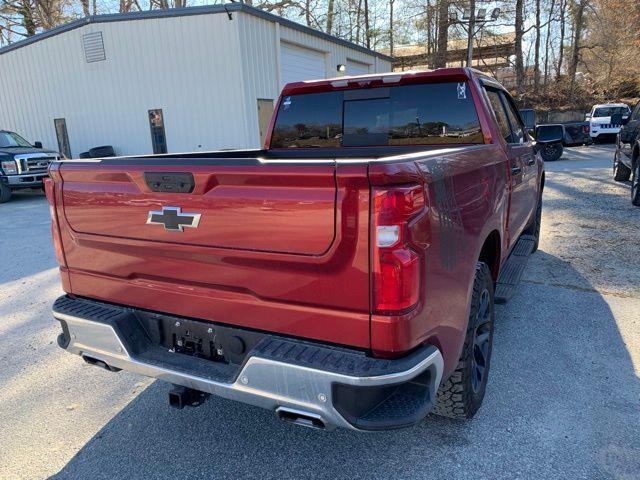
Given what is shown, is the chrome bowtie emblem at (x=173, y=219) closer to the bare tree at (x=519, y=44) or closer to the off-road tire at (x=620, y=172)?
the off-road tire at (x=620, y=172)

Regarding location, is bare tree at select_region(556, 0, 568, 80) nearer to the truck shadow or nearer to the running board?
the running board

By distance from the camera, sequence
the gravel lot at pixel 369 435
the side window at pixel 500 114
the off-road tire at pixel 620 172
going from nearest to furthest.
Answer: the gravel lot at pixel 369 435, the side window at pixel 500 114, the off-road tire at pixel 620 172

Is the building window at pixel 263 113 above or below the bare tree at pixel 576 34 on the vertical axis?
below

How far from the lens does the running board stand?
350 centimetres

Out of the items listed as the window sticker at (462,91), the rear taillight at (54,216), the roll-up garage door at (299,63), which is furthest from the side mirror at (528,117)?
the roll-up garage door at (299,63)

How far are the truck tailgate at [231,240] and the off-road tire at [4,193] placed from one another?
1203 cm

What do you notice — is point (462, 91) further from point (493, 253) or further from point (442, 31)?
point (442, 31)

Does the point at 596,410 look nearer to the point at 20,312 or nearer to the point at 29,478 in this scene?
the point at 29,478

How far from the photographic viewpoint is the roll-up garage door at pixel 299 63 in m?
16.1

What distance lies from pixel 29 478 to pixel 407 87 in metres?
3.41

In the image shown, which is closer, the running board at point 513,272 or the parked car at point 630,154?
the running board at point 513,272

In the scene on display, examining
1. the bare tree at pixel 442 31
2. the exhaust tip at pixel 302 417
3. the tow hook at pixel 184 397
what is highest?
the bare tree at pixel 442 31

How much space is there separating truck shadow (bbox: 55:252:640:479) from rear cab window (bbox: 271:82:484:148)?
5.82ft

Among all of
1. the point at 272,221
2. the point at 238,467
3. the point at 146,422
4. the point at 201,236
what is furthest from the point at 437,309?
the point at 146,422
